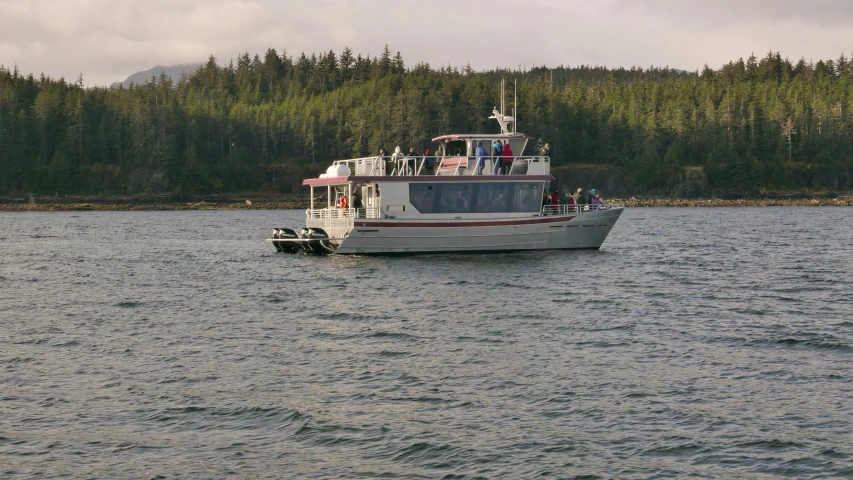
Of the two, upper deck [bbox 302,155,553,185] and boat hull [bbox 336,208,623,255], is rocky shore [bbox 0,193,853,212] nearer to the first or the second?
upper deck [bbox 302,155,553,185]

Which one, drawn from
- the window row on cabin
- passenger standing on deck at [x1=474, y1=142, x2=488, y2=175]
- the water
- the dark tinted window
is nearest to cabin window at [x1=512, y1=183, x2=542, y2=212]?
the window row on cabin

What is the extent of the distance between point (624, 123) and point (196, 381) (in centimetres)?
16554

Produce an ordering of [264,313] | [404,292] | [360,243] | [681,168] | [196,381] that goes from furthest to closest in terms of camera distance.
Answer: [681,168] → [360,243] → [404,292] → [264,313] → [196,381]

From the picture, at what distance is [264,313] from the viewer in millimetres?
30984

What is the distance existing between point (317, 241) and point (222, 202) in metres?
103

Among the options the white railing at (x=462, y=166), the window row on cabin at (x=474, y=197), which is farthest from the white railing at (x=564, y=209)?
the white railing at (x=462, y=166)

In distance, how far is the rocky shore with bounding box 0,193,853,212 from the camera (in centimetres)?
13950

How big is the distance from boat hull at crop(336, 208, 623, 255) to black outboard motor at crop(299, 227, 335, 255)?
3.45ft

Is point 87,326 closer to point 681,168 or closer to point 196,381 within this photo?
point 196,381

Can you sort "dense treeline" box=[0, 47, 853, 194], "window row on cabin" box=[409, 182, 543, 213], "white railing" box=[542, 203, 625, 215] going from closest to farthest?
"window row on cabin" box=[409, 182, 543, 213]
"white railing" box=[542, 203, 625, 215]
"dense treeline" box=[0, 47, 853, 194]

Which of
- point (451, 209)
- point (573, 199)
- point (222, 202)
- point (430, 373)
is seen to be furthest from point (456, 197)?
point (222, 202)

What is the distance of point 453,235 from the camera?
4616cm

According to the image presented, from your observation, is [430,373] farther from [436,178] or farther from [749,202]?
[749,202]

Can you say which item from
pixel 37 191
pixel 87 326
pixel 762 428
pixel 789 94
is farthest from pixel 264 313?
pixel 789 94
